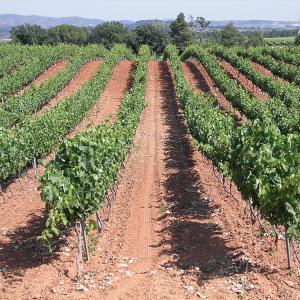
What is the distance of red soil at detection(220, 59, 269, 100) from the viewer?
34.2 metres

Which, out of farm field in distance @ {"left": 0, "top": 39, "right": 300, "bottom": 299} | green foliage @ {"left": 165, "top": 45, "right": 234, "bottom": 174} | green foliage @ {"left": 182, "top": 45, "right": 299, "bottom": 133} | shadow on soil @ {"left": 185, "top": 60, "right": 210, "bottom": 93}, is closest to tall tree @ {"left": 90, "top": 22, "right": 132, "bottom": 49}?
shadow on soil @ {"left": 185, "top": 60, "right": 210, "bottom": 93}

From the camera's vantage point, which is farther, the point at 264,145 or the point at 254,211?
the point at 254,211

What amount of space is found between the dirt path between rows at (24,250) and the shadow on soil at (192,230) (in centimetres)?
253

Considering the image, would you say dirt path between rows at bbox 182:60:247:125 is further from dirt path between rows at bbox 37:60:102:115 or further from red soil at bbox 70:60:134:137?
Result: dirt path between rows at bbox 37:60:102:115

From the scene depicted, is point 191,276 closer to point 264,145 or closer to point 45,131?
point 264,145

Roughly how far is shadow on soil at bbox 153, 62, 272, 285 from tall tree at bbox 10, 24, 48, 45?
257 feet

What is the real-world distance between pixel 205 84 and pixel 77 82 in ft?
34.1

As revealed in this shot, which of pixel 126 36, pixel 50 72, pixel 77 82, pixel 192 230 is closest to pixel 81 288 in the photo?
pixel 192 230

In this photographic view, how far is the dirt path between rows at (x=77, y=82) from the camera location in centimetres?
3347

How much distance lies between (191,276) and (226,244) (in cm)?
172

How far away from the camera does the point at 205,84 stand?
3850 centimetres

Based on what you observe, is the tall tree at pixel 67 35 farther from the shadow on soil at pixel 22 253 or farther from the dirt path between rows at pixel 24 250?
the shadow on soil at pixel 22 253

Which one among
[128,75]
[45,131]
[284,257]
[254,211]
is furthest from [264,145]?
[128,75]

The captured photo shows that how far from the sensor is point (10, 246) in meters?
11.9
